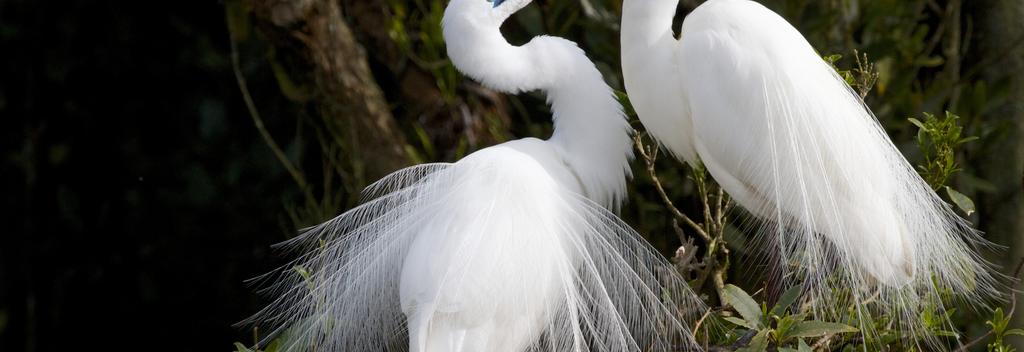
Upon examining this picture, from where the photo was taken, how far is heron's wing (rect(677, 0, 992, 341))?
6.73 feet

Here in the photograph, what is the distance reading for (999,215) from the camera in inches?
102

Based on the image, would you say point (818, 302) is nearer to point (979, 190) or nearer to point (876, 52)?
point (979, 190)

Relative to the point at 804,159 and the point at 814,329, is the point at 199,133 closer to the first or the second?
the point at 804,159

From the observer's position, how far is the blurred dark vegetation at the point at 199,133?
119 inches

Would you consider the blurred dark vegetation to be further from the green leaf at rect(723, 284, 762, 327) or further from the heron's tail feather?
the green leaf at rect(723, 284, 762, 327)

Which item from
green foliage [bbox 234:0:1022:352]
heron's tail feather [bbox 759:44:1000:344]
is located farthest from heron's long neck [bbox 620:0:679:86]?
green foliage [bbox 234:0:1022:352]

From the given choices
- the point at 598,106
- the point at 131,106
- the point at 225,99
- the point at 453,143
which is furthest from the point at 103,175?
the point at 598,106

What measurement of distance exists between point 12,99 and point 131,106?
0.35 meters

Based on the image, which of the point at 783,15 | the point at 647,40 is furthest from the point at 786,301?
the point at 783,15

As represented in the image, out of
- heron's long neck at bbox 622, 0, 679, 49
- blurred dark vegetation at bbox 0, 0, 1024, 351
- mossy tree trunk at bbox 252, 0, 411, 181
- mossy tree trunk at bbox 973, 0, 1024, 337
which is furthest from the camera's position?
blurred dark vegetation at bbox 0, 0, 1024, 351

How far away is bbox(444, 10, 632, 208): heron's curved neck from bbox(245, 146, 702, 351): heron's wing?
0.32ft

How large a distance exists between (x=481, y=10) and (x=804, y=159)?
0.57 m

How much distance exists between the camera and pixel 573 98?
2133mm

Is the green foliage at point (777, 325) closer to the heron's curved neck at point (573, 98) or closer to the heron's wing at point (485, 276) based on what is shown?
the heron's wing at point (485, 276)
